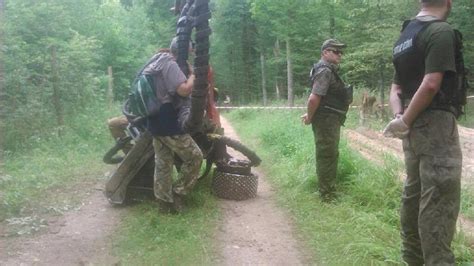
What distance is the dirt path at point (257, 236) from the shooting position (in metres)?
4.46

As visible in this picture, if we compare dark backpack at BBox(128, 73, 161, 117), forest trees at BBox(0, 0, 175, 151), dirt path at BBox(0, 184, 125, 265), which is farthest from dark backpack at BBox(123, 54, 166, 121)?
forest trees at BBox(0, 0, 175, 151)

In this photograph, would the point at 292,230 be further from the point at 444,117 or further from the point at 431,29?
the point at 431,29

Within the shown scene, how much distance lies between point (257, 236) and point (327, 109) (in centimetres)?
184

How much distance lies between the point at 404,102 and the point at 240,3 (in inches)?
1268

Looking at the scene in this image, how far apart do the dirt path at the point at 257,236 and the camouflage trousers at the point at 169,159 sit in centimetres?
73

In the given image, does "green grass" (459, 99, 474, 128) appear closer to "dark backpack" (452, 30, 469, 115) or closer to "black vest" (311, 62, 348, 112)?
"black vest" (311, 62, 348, 112)

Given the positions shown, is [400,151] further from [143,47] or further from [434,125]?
[143,47]

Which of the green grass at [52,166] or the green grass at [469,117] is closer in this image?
the green grass at [52,166]

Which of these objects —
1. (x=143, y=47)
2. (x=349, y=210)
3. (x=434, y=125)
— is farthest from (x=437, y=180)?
(x=143, y=47)

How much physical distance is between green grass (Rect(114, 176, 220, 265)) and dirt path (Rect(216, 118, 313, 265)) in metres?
0.15

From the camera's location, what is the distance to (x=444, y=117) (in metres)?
3.22

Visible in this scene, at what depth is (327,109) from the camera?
231 inches

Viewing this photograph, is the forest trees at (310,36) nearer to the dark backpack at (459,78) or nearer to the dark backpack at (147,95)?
the dark backpack at (147,95)

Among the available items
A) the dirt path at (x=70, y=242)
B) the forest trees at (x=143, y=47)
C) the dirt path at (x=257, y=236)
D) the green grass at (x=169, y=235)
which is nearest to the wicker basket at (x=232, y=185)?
the dirt path at (x=257, y=236)
